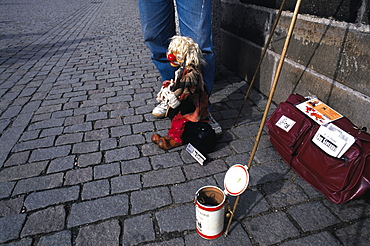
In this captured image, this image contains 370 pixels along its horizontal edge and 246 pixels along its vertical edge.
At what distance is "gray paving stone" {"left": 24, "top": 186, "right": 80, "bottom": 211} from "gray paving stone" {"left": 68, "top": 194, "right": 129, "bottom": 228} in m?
0.14

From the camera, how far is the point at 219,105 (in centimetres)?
391

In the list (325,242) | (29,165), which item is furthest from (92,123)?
(325,242)

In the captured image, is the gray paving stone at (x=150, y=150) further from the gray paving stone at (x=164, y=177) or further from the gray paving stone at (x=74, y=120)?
the gray paving stone at (x=74, y=120)

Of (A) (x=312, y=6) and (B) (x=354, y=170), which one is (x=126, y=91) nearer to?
(A) (x=312, y=6)

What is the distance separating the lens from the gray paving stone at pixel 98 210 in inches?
85.7

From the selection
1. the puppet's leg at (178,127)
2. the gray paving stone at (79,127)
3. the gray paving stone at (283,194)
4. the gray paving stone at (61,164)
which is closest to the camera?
the gray paving stone at (283,194)

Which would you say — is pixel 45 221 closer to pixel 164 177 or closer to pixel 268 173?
pixel 164 177

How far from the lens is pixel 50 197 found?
7.88 ft

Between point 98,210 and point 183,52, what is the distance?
66.4 inches

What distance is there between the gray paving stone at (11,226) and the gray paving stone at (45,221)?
0.05 meters

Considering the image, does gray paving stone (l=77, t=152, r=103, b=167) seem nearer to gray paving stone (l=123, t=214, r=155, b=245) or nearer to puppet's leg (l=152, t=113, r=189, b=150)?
puppet's leg (l=152, t=113, r=189, b=150)

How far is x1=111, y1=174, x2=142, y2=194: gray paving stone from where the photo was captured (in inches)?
97.0

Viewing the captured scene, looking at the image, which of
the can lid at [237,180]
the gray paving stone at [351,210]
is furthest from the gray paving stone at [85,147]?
the gray paving stone at [351,210]

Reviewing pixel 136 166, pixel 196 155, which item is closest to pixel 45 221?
pixel 136 166
